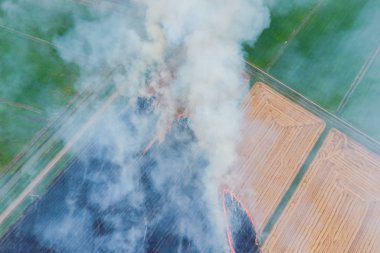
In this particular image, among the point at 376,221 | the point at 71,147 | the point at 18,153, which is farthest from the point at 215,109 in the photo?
the point at 18,153

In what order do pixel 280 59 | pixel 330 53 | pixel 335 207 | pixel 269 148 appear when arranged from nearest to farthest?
pixel 335 207 < pixel 269 148 < pixel 280 59 < pixel 330 53

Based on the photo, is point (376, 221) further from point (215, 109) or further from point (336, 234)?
point (215, 109)

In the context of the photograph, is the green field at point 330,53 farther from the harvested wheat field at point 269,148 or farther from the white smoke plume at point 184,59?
the harvested wheat field at point 269,148

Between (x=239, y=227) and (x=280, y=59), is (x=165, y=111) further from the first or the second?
(x=280, y=59)

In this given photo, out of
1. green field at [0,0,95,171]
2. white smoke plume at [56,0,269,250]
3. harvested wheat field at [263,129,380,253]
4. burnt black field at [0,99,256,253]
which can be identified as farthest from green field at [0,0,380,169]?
burnt black field at [0,99,256,253]

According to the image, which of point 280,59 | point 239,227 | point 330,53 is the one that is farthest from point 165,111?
point 330,53

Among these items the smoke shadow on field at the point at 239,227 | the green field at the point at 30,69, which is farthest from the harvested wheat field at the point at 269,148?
the green field at the point at 30,69

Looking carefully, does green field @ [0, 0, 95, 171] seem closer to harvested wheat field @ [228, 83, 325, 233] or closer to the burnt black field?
the burnt black field
